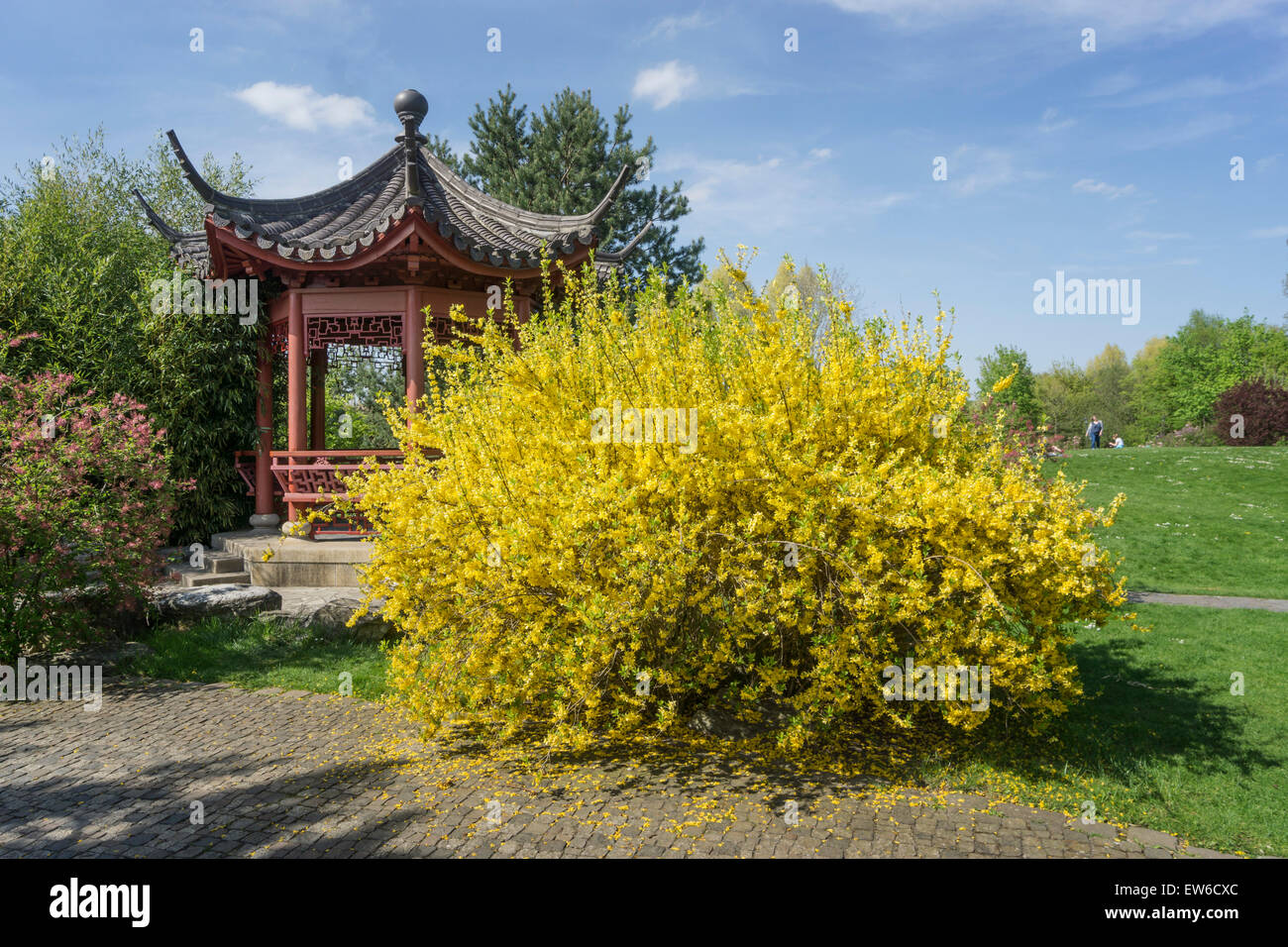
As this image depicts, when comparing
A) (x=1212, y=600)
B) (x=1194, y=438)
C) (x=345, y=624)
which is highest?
(x=1194, y=438)

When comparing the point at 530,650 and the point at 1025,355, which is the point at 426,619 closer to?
the point at 530,650

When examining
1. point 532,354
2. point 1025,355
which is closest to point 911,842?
point 532,354

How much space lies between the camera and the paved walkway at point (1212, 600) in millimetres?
10375

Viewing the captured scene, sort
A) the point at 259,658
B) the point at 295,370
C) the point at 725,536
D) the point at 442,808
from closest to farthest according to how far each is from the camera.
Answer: the point at 442,808
the point at 725,536
the point at 259,658
the point at 295,370

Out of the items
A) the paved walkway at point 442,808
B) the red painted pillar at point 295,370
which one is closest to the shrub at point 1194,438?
the red painted pillar at point 295,370

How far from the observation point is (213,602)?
8375 millimetres

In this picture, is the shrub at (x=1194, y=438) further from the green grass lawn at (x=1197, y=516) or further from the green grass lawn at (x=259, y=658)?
the green grass lawn at (x=259, y=658)

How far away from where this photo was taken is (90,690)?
6.73m

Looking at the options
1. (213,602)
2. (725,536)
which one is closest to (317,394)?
(213,602)

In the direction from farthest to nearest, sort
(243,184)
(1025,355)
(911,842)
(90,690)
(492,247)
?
(1025,355) → (243,184) → (492,247) → (90,690) → (911,842)

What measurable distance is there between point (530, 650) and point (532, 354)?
193 cm

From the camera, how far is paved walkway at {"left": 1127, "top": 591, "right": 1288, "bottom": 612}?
34.0 ft

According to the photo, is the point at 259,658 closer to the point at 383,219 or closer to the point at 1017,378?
the point at 383,219

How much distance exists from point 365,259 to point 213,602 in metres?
4.16
